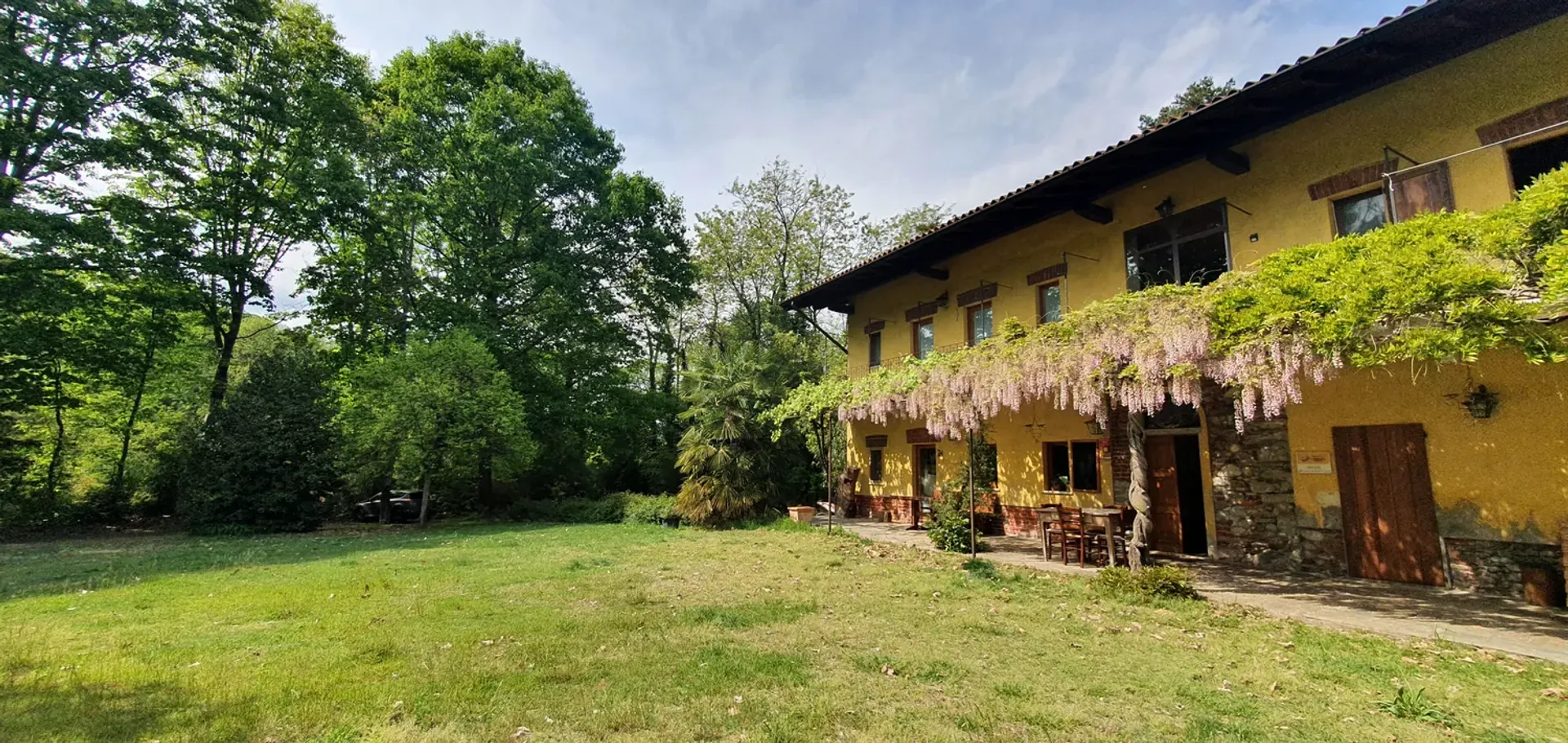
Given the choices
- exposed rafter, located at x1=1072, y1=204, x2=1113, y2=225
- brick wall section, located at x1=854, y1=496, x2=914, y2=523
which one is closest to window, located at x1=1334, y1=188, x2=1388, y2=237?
exposed rafter, located at x1=1072, y1=204, x2=1113, y2=225

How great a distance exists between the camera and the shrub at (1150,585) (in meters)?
6.75

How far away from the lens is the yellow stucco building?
20.8 ft

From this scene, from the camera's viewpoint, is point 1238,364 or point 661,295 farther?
point 661,295

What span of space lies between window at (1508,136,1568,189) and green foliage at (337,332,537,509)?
59.6 ft

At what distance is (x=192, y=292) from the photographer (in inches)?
614

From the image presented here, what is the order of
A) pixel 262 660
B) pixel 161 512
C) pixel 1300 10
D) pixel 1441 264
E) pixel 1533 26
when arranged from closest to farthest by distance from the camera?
pixel 262 660, pixel 1441 264, pixel 1533 26, pixel 1300 10, pixel 161 512

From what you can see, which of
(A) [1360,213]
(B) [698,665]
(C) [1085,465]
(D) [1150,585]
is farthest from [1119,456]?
(B) [698,665]

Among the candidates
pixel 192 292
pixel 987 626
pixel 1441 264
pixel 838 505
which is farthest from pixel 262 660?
pixel 192 292

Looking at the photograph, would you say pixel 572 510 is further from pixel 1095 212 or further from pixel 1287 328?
pixel 1287 328

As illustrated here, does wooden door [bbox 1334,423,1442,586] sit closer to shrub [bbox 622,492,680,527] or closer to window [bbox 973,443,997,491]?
window [bbox 973,443,997,491]

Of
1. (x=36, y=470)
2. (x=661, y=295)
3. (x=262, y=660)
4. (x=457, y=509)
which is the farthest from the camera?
(x=661, y=295)

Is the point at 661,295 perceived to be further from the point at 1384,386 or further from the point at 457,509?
the point at 1384,386

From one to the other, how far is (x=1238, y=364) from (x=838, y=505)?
12.1 m

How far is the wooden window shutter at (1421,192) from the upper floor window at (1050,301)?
14.8ft
